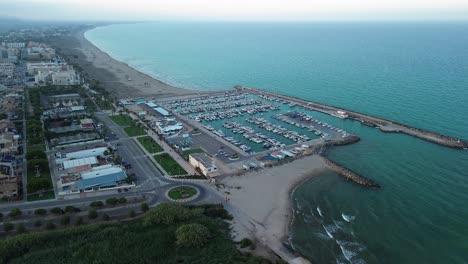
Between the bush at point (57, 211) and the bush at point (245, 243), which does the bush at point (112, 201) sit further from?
the bush at point (245, 243)

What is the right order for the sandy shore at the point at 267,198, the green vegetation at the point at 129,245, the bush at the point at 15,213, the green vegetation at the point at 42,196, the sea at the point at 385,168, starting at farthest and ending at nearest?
the green vegetation at the point at 42,196, the bush at the point at 15,213, the sandy shore at the point at 267,198, the sea at the point at 385,168, the green vegetation at the point at 129,245

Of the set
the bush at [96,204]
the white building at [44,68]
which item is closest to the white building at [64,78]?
the white building at [44,68]

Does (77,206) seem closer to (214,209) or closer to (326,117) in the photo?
(214,209)

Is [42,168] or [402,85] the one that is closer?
[42,168]

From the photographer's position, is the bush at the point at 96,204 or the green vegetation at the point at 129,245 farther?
the bush at the point at 96,204

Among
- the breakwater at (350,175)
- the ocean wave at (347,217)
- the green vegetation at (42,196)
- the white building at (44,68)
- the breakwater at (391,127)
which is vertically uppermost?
the breakwater at (391,127)

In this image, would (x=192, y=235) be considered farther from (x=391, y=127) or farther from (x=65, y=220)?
(x=391, y=127)

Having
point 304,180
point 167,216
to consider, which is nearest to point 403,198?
point 304,180
